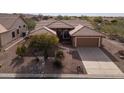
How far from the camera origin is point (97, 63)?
17984 mm

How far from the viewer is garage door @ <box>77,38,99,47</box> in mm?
25306

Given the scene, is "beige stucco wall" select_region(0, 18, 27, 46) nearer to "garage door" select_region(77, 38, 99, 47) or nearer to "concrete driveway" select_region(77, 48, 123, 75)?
"garage door" select_region(77, 38, 99, 47)

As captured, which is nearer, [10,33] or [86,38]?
[86,38]

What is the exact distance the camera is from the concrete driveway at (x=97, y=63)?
15.7 meters

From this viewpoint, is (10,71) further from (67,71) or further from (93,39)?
(93,39)

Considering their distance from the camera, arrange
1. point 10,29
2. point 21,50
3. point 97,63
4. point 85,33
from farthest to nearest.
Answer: point 10,29 < point 85,33 < point 21,50 < point 97,63

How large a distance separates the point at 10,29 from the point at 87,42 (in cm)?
1224

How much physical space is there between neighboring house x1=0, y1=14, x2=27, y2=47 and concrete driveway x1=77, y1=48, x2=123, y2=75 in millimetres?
11323

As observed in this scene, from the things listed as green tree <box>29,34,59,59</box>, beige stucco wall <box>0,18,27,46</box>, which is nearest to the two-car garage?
green tree <box>29,34,59,59</box>

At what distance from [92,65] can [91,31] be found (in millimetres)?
9356

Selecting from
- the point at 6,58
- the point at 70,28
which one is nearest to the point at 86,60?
the point at 6,58

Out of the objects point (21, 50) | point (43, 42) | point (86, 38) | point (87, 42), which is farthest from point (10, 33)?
point (43, 42)

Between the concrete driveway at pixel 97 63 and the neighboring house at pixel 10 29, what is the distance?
11323mm

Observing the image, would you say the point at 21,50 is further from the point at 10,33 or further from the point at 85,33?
the point at 10,33
